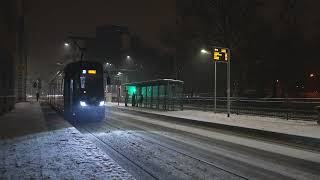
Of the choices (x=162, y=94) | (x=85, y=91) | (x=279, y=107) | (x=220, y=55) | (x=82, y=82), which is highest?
(x=220, y=55)

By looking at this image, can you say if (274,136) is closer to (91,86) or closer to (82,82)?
(91,86)

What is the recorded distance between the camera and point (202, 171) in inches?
358

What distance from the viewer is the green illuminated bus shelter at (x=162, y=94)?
111ft

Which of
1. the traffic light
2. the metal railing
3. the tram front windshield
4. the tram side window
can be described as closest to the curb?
the metal railing

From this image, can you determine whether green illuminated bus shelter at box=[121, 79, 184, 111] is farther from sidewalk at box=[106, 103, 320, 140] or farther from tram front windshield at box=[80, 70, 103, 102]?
sidewalk at box=[106, 103, 320, 140]

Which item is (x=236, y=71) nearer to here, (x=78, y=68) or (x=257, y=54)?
(x=257, y=54)

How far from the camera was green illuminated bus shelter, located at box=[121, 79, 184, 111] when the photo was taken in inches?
1336

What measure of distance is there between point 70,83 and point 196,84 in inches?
1371

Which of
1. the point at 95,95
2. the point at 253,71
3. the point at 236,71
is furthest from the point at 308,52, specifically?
the point at 95,95

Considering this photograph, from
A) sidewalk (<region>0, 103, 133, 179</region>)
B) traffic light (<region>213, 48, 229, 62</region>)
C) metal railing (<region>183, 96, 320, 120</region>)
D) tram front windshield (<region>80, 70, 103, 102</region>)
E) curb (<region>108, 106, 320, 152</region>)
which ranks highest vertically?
traffic light (<region>213, 48, 229, 62</region>)

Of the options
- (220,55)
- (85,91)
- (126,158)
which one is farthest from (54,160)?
(220,55)

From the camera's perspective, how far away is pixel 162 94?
36344 millimetres

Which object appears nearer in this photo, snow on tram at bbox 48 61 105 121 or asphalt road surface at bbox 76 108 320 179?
asphalt road surface at bbox 76 108 320 179

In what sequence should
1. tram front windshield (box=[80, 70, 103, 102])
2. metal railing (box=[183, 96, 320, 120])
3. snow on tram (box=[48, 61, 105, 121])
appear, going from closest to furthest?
metal railing (box=[183, 96, 320, 120]) < snow on tram (box=[48, 61, 105, 121]) < tram front windshield (box=[80, 70, 103, 102])
